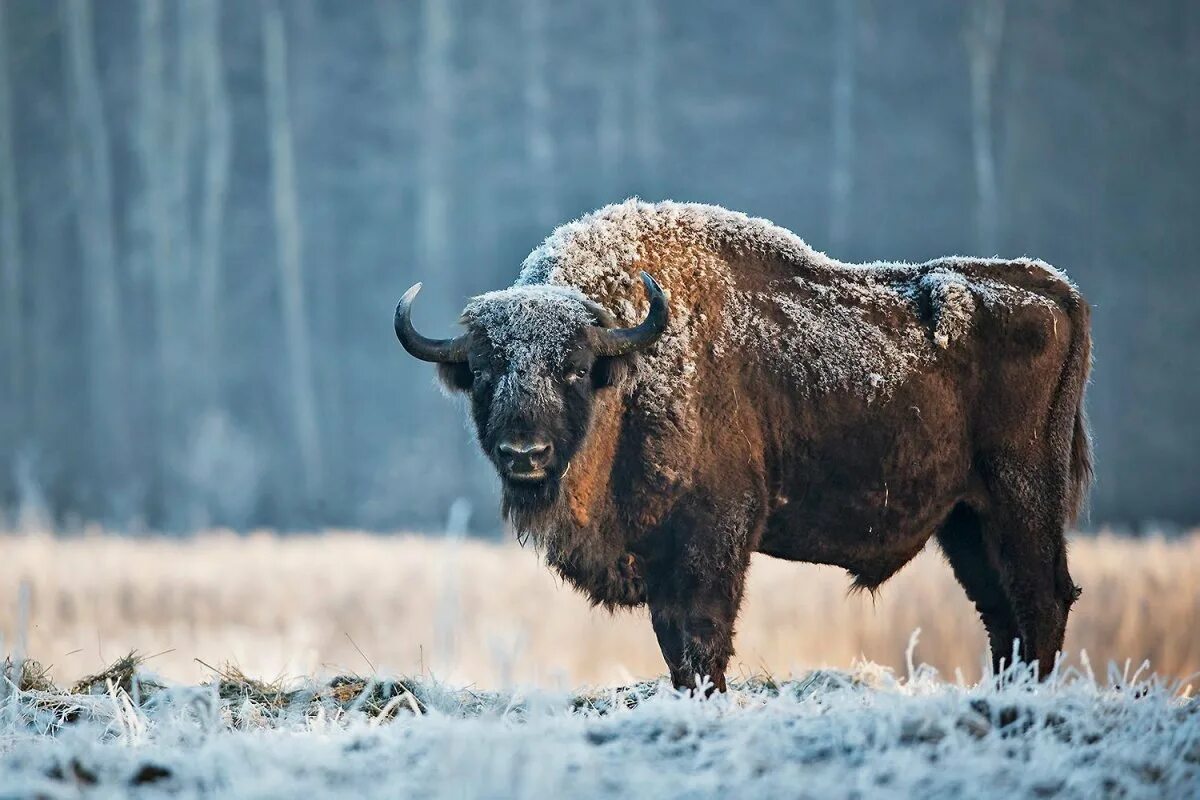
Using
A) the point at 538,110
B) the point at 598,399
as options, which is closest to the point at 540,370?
the point at 598,399

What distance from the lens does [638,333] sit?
6781 millimetres

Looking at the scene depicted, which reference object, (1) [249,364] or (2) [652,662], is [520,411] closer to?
(2) [652,662]

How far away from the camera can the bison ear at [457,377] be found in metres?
7.05

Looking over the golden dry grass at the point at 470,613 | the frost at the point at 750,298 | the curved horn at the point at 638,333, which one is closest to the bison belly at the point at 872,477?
the frost at the point at 750,298

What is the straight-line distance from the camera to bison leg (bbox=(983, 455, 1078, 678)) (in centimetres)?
744

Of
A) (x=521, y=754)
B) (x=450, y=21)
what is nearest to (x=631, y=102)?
(x=450, y=21)

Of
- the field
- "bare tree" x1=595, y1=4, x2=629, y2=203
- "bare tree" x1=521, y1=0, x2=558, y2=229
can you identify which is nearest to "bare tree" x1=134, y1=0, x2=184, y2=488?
"bare tree" x1=521, y1=0, x2=558, y2=229

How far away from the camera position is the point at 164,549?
1809 centimetres

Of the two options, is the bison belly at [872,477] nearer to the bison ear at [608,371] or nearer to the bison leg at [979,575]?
the bison leg at [979,575]

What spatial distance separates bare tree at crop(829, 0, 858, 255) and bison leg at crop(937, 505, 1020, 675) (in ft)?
71.9

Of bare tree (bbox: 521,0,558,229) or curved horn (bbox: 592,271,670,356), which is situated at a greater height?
bare tree (bbox: 521,0,558,229)

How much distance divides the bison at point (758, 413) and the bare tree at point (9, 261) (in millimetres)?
30757

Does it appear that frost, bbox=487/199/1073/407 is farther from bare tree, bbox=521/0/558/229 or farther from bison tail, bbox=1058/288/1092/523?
bare tree, bbox=521/0/558/229

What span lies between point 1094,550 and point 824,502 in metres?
9.33
